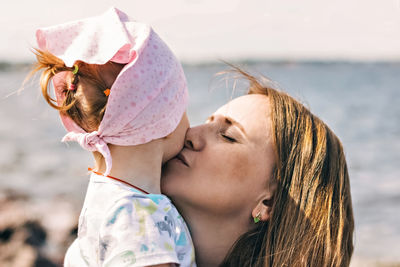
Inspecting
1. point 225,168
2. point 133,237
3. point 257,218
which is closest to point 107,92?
point 133,237

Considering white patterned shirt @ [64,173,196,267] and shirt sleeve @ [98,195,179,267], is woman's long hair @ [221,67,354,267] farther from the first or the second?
shirt sleeve @ [98,195,179,267]

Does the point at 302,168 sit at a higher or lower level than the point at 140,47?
lower

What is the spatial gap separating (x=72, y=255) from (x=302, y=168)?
1.31 meters

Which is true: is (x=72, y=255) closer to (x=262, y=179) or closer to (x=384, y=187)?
(x=262, y=179)

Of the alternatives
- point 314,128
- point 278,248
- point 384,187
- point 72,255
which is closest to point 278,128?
point 314,128

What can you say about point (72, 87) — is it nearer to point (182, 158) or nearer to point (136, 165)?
point (136, 165)

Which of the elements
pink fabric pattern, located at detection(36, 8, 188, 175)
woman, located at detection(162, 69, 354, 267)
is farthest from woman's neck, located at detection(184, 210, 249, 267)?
pink fabric pattern, located at detection(36, 8, 188, 175)

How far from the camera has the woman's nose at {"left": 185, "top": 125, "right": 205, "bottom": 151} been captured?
2.58 m

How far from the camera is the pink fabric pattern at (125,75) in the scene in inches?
79.7

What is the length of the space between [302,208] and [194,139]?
704mm

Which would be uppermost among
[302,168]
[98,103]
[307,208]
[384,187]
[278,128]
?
[98,103]

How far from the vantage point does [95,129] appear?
2.12m

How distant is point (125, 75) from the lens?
78.9 inches

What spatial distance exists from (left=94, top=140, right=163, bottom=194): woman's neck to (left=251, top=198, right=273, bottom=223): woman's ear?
26.3 inches
